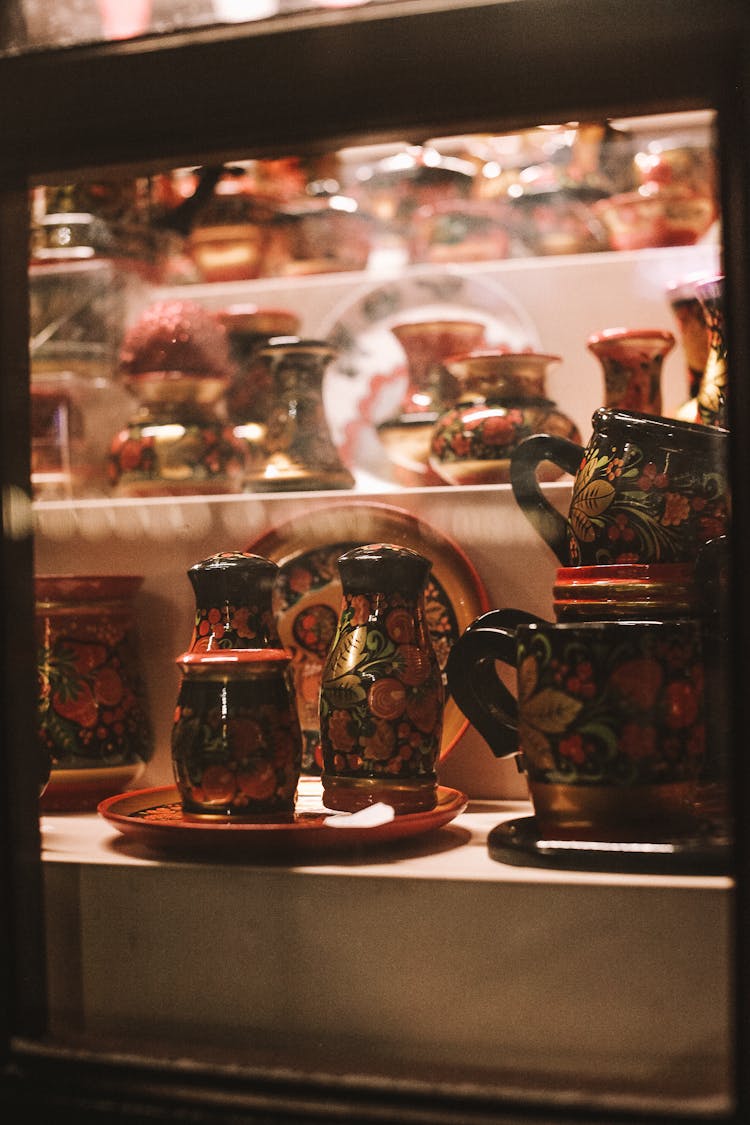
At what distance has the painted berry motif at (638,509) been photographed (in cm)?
72

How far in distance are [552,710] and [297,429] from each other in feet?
1.42

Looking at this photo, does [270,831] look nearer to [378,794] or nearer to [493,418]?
[378,794]

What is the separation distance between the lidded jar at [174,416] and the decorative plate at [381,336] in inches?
4.8

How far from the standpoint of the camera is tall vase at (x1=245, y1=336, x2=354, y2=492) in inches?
39.7

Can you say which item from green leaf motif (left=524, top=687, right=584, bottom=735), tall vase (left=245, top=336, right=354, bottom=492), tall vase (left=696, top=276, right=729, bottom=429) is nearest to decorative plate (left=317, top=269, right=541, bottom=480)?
tall vase (left=245, top=336, right=354, bottom=492)

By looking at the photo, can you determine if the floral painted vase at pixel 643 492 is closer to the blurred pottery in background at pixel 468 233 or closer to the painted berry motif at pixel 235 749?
the painted berry motif at pixel 235 749

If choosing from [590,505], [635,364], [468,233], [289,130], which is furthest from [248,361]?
[289,130]

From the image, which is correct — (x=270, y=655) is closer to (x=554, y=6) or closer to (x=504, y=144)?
(x=554, y=6)

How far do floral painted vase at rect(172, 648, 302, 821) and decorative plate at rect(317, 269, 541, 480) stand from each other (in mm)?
434

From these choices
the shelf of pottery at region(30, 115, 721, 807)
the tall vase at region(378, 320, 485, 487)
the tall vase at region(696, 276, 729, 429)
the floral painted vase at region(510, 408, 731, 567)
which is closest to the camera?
the floral painted vase at region(510, 408, 731, 567)

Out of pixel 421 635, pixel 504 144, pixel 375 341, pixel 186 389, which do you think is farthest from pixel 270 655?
pixel 504 144

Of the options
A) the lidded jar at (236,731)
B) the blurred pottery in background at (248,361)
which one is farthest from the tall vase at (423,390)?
the lidded jar at (236,731)

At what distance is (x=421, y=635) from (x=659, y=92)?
0.39 meters

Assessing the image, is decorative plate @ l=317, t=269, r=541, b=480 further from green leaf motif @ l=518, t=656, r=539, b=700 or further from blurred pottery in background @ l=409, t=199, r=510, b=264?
green leaf motif @ l=518, t=656, r=539, b=700
